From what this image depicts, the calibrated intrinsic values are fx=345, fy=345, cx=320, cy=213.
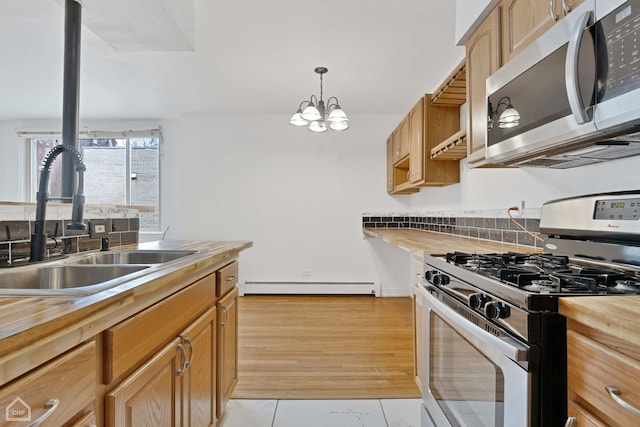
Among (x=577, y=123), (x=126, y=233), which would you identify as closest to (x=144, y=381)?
(x=126, y=233)

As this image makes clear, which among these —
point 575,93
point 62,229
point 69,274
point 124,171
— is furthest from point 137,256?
point 124,171

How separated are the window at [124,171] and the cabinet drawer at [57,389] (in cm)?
467

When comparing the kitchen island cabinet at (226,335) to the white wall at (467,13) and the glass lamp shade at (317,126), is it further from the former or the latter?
the white wall at (467,13)

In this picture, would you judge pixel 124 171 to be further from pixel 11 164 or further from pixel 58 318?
pixel 58 318

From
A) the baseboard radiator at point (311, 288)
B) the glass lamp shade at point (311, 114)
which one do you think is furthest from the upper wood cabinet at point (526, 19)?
the baseboard radiator at point (311, 288)

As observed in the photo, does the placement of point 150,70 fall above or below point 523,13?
above

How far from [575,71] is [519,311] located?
745 millimetres

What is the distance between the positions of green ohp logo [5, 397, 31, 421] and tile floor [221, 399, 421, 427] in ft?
4.73

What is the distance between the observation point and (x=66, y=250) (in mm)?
1525

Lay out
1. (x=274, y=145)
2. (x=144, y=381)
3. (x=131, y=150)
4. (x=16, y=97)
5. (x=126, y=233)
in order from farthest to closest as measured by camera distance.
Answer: (x=131, y=150), (x=274, y=145), (x=16, y=97), (x=126, y=233), (x=144, y=381)

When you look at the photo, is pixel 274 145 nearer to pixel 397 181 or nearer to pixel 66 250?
pixel 397 181

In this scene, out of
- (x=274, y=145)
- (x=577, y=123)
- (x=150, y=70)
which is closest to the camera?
(x=577, y=123)

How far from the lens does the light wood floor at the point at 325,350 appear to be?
2.14 meters

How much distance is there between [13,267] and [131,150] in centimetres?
436
